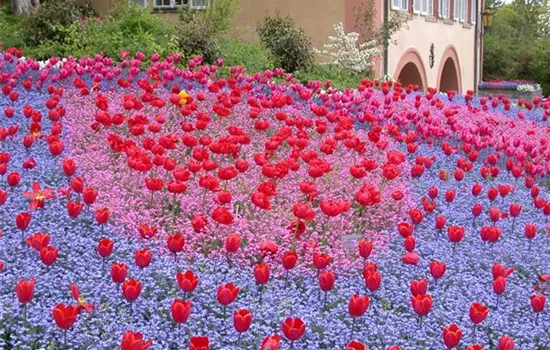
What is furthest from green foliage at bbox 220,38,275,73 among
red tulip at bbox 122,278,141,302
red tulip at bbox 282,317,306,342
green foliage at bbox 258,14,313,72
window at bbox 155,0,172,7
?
red tulip at bbox 282,317,306,342

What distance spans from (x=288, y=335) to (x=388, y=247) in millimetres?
1957

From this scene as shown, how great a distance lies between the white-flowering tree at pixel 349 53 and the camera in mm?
17156

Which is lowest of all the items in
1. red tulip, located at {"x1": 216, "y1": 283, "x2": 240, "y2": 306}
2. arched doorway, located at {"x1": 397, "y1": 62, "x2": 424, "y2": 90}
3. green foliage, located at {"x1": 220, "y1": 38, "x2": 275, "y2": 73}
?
red tulip, located at {"x1": 216, "y1": 283, "x2": 240, "y2": 306}

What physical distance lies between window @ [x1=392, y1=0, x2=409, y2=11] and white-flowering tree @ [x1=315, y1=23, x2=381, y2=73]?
2662mm

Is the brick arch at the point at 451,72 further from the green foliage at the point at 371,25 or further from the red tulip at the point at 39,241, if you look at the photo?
the red tulip at the point at 39,241

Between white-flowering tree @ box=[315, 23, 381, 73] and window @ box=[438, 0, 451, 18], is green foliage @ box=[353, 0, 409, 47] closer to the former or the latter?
white-flowering tree @ box=[315, 23, 381, 73]

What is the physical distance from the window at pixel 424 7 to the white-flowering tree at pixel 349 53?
5.14 meters

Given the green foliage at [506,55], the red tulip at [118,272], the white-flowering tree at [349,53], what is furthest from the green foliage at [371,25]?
the green foliage at [506,55]

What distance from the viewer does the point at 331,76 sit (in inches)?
601

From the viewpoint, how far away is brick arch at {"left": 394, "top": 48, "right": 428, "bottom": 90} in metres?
21.2

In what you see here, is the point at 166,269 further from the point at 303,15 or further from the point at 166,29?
the point at 303,15

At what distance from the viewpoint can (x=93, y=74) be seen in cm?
868

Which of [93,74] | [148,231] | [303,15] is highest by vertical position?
[303,15]

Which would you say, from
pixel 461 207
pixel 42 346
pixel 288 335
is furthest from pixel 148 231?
pixel 461 207
